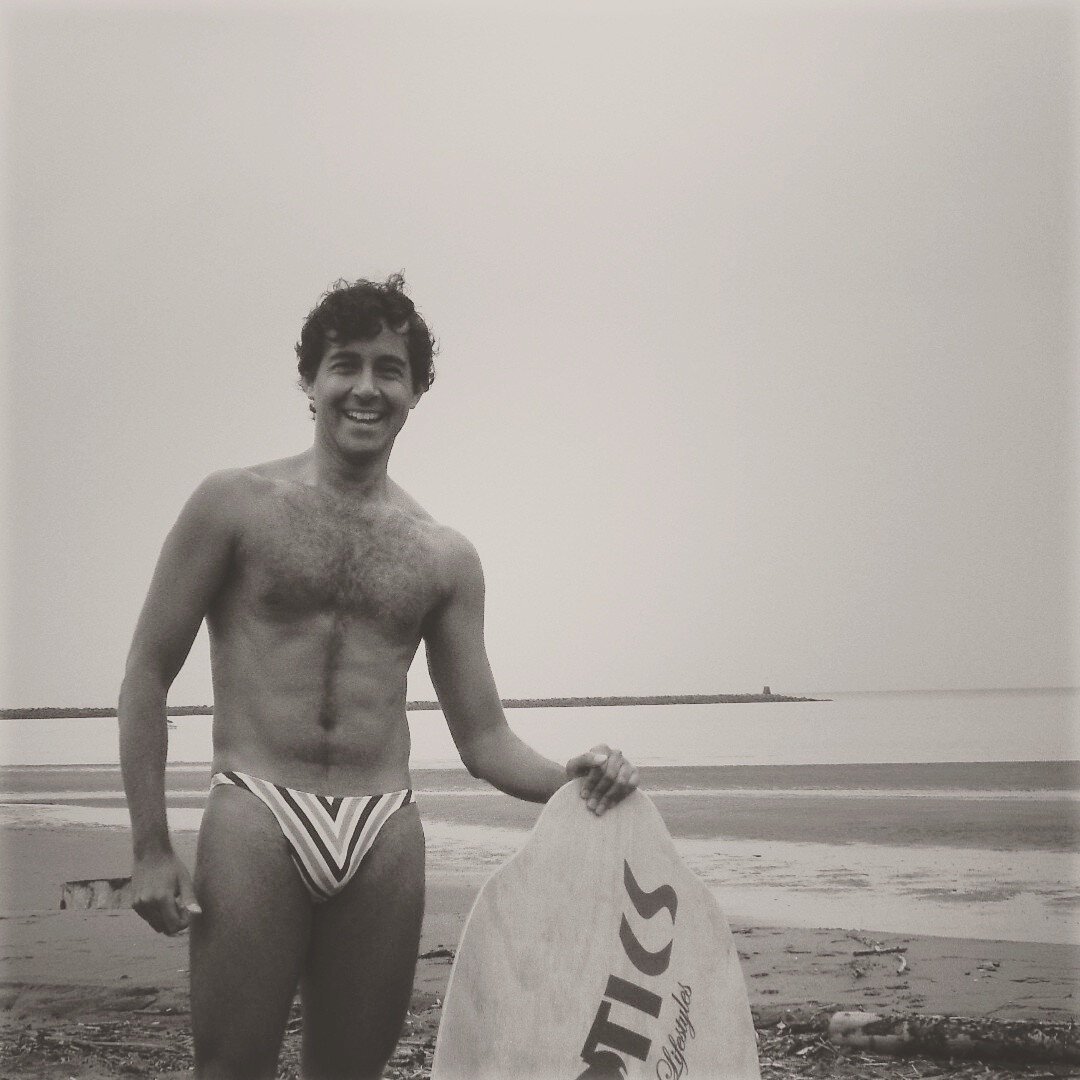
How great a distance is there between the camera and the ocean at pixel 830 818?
9.42 metres

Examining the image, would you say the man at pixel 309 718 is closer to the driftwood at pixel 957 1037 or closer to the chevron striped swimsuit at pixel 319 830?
the chevron striped swimsuit at pixel 319 830

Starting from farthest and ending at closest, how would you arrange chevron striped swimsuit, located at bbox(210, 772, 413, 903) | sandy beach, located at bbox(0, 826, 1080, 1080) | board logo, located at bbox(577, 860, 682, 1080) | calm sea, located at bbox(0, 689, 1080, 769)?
calm sea, located at bbox(0, 689, 1080, 769) < sandy beach, located at bbox(0, 826, 1080, 1080) < board logo, located at bbox(577, 860, 682, 1080) < chevron striped swimsuit, located at bbox(210, 772, 413, 903)

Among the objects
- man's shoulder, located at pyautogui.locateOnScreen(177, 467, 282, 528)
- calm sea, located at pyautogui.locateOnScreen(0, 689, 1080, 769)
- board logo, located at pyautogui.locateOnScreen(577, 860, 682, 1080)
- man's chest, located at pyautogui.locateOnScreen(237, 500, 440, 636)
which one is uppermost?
man's shoulder, located at pyautogui.locateOnScreen(177, 467, 282, 528)

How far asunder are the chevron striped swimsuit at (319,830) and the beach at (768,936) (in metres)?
2.47

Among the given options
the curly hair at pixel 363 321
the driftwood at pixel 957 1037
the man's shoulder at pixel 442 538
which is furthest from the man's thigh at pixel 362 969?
the driftwood at pixel 957 1037

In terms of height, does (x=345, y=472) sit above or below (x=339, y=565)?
above

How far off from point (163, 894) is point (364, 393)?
1.23 m

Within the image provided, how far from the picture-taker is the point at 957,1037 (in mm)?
4891

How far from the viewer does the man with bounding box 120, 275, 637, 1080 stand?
267 centimetres

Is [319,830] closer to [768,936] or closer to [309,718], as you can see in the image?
[309,718]

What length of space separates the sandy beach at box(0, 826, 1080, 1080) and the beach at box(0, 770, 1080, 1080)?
0.05 ft

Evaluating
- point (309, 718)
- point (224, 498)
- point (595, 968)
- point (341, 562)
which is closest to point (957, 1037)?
point (595, 968)

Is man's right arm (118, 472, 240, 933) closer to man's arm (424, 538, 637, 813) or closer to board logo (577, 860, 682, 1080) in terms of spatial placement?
man's arm (424, 538, 637, 813)

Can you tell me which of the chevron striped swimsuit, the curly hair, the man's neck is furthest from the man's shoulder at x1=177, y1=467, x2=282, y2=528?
the chevron striped swimsuit
